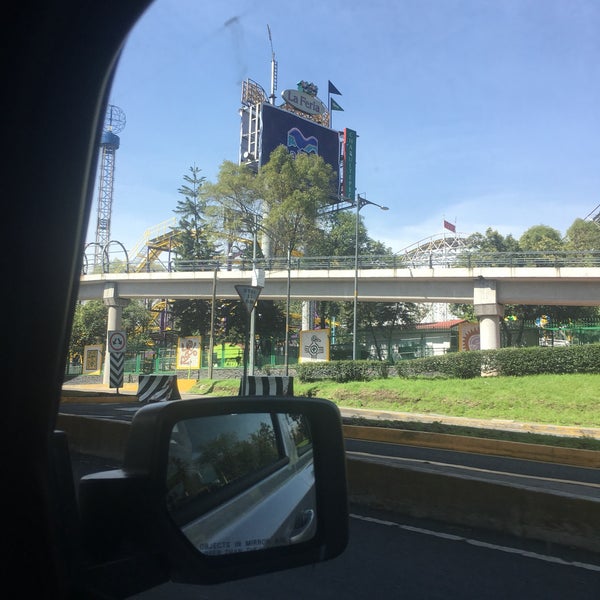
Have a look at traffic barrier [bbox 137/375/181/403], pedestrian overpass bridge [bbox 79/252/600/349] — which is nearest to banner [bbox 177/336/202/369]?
→ pedestrian overpass bridge [bbox 79/252/600/349]

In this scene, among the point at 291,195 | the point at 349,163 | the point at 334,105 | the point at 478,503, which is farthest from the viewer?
the point at 334,105

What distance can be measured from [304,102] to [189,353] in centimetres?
4095

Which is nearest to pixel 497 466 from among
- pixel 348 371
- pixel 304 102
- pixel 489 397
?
pixel 489 397

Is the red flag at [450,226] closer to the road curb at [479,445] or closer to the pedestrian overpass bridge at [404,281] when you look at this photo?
the pedestrian overpass bridge at [404,281]

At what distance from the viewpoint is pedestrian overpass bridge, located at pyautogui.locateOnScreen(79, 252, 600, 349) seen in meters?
30.1

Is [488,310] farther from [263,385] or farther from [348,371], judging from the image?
[263,385]

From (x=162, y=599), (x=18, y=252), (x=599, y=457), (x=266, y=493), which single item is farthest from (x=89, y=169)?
(x=599, y=457)

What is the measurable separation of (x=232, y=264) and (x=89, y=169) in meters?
35.7

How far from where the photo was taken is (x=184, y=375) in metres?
38.4

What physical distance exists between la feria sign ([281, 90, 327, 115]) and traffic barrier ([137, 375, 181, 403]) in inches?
2094

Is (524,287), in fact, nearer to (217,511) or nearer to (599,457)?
(599,457)

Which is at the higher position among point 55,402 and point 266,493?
point 55,402

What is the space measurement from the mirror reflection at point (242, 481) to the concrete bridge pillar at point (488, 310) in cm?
3012

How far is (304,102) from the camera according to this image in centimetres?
6738
